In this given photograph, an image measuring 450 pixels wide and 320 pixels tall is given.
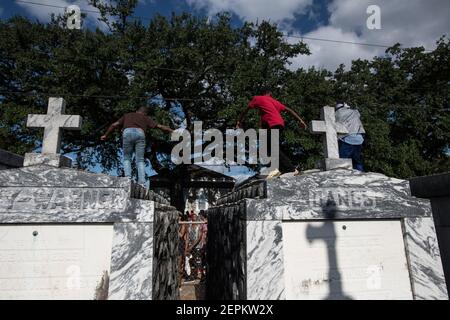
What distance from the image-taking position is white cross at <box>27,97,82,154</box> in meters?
3.54

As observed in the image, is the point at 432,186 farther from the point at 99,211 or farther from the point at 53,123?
the point at 53,123

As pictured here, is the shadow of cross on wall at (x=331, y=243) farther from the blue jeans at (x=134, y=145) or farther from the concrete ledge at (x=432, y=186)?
the blue jeans at (x=134, y=145)

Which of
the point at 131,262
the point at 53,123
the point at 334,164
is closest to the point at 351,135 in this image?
the point at 334,164

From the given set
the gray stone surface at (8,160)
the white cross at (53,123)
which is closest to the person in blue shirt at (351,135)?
the white cross at (53,123)

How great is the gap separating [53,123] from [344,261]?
3463 mm

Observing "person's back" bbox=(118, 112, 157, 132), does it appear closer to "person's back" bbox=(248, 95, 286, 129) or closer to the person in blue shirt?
"person's back" bbox=(248, 95, 286, 129)

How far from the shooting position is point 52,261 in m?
2.71

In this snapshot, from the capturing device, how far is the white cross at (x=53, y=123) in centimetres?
354

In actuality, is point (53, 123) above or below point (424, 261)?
above

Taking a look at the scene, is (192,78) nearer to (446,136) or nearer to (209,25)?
(209,25)

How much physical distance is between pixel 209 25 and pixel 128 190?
14.3m

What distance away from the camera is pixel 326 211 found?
117 inches
